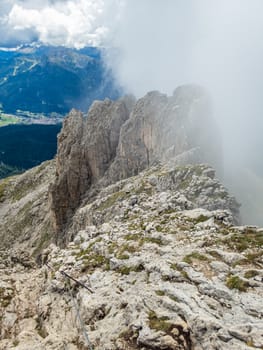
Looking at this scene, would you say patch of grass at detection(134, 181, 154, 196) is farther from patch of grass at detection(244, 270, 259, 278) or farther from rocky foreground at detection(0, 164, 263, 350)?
patch of grass at detection(244, 270, 259, 278)

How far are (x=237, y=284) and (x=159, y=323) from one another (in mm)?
6046

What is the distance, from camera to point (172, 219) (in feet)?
129

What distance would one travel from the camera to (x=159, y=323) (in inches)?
830

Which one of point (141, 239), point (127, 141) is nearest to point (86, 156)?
point (127, 141)

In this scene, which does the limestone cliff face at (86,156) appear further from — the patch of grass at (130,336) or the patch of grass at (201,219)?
the patch of grass at (130,336)

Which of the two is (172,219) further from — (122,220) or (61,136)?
(61,136)

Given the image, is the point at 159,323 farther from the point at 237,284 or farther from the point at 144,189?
the point at 144,189

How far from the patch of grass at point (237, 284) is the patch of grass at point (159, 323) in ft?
16.7

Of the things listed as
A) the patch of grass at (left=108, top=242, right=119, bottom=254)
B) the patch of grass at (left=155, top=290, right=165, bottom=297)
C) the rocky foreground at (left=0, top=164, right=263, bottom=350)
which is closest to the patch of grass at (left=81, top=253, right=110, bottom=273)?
the rocky foreground at (left=0, top=164, right=263, bottom=350)

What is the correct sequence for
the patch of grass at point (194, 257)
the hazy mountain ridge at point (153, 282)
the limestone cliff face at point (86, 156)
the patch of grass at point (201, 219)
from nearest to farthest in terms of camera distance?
the hazy mountain ridge at point (153, 282)
the patch of grass at point (194, 257)
the patch of grass at point (201, 219)
the limestone cliff face at point (86, 156)

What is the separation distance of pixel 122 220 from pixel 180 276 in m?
23.7

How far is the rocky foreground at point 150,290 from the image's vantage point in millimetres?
20406

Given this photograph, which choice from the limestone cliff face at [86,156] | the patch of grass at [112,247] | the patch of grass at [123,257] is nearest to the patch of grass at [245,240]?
the patch of grass at [123,257]

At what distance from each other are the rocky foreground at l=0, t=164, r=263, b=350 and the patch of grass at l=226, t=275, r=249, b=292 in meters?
0.06
